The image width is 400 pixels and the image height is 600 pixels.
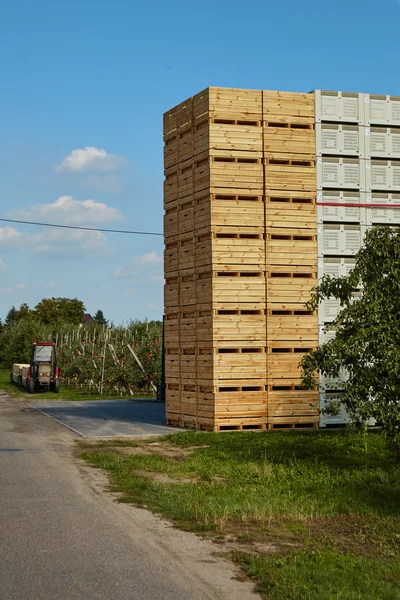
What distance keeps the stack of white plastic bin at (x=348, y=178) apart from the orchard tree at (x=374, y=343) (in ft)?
18.0

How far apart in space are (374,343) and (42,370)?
2928 centimetres

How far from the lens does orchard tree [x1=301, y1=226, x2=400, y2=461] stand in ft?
38.4

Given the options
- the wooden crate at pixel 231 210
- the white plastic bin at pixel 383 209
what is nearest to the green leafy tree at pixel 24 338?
the wooden crate at pixel 231 210

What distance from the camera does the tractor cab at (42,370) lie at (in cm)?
3887

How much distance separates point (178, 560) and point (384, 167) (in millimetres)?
13777

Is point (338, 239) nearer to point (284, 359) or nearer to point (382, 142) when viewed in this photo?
point (382, 142)

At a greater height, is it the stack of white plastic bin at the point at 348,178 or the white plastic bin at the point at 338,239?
the stack of white plastic bin at the point at 348,178

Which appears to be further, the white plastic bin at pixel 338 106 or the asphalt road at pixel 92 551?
the white plastic bin at pixel 338 106

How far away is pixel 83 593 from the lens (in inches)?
244

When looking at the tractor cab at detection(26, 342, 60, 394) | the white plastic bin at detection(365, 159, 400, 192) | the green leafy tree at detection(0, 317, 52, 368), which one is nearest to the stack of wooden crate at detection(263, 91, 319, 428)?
the white plastic bin at detection(365, 159, 400, 192)

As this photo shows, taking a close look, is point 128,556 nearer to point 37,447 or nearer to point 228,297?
point 37,447

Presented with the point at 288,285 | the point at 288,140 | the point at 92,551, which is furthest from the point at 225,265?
the point at 92,551

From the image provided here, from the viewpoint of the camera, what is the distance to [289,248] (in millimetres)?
18344

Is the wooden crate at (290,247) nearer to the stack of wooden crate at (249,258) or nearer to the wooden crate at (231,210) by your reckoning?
the stack of wooden crate at (249,258)
